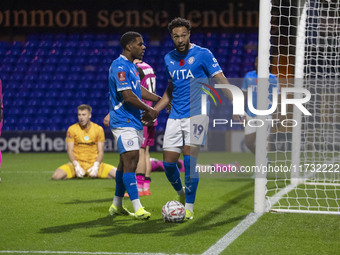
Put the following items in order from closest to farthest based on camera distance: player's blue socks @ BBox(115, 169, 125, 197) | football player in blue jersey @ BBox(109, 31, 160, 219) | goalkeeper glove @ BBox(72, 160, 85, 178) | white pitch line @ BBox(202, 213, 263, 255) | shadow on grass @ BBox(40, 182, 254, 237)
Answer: white pitch line @ BBox(202, 213, 263, 255), shadow on grass @ BBox(40, 182, 254, 237), football player in blue jersey @ BBox(109, 31, 160, 219), player's blue socks @ BBox(115, 169, 125, 197), goalkeeper glove @ BBox(72, 160, 85, 178)

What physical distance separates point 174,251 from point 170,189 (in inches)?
163

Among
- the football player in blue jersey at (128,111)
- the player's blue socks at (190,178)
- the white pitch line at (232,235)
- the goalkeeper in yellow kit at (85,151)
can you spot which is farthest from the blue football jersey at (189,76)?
the goalkeeper in yellow kit at (85,151)

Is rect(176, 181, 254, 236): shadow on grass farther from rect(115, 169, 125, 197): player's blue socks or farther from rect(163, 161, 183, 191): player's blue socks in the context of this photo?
rect(115, 169, 125, 197): player's blue socks

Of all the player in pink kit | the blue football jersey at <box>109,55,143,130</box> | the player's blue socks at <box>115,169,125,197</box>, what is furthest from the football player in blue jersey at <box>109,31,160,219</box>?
the player in pink kit

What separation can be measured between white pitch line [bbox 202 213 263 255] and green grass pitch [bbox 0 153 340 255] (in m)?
0.05

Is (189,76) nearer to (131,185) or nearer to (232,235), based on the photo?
(131,185)

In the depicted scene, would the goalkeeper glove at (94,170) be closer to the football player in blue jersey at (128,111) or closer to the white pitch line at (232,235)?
the football player in blue jersey at (128,111)

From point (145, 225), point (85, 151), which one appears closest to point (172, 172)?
point (145, 225)

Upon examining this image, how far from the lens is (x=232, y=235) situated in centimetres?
504

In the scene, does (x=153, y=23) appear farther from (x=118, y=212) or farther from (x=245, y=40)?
(x=118, y=212)

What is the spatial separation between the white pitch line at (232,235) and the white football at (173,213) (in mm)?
538

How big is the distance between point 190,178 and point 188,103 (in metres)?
0.72

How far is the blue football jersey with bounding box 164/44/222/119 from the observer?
19.2 feet

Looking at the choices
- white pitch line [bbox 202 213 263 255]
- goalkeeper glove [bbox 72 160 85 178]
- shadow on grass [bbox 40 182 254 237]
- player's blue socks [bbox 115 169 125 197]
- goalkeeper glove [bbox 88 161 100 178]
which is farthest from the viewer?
goalkeeper glove [bbox 88 161 100 178]
